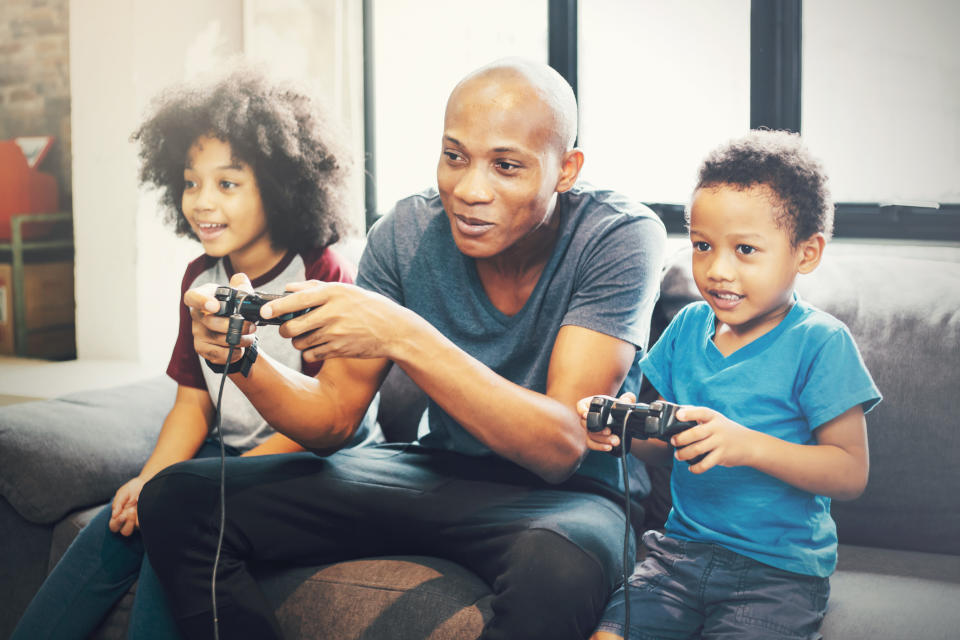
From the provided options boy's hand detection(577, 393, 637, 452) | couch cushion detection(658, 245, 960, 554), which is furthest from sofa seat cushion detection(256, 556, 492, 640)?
couch cushion detection(658, 245, 960, 554)

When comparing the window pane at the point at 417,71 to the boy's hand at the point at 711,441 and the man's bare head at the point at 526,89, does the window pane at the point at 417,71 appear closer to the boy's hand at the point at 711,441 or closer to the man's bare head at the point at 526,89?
the man's bare head at the point at 526,89

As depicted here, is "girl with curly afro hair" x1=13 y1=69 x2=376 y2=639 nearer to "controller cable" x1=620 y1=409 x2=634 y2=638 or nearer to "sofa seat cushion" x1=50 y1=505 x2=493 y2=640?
"sofa seat cushion" x1=50 y1=505 x2=493 y2=640

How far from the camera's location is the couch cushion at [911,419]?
1.64 metres

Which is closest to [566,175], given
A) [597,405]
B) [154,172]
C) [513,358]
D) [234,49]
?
[513,358]

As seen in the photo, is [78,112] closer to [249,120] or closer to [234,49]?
[234,49]

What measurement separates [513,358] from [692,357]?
12.1 inches

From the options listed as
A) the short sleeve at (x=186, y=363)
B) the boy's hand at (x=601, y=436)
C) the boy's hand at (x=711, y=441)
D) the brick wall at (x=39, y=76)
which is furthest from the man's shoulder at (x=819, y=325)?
the brick wall at (x=39, y=76)

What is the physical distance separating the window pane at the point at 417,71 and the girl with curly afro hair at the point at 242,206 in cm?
124

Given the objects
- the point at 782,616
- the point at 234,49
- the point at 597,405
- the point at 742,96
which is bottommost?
the point at 782,616

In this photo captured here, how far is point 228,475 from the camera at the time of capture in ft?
4.83

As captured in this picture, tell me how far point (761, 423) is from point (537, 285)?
44cm

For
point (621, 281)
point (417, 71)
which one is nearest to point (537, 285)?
point (621, 281)

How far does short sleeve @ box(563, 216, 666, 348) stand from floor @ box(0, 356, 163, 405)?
65.9 inches

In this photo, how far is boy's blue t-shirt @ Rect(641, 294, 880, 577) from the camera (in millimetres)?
1323
